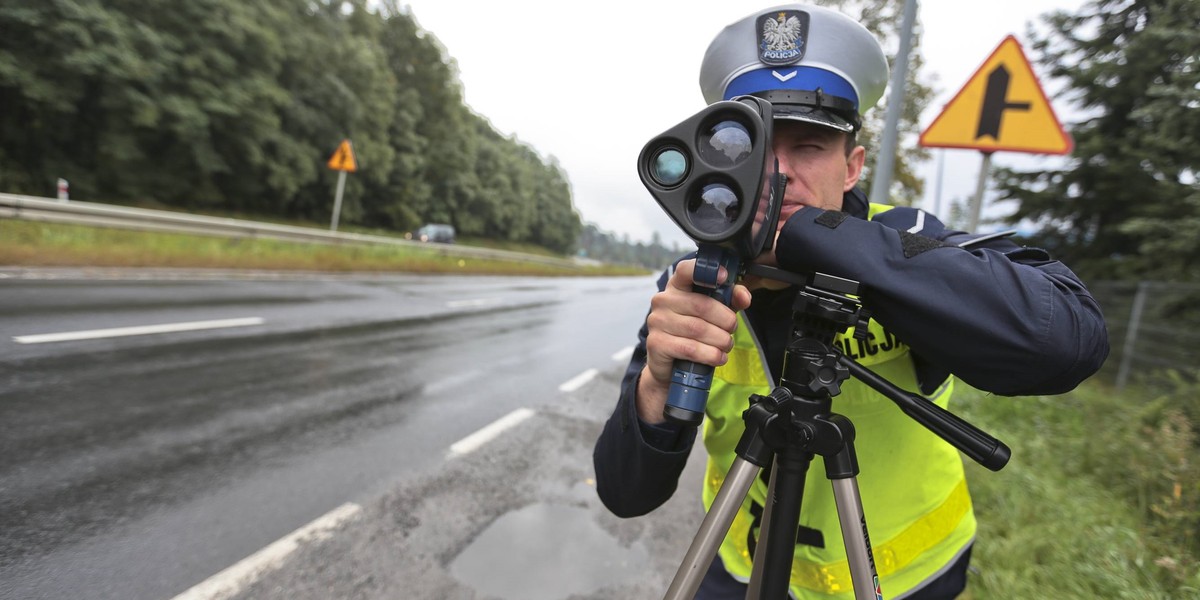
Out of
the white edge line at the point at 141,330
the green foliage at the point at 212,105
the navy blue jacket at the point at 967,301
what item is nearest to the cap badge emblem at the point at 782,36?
the navy blue jacket at the point at 967,301

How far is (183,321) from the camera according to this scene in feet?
20.9

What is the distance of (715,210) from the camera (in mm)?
845

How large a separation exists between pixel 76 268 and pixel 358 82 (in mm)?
24236

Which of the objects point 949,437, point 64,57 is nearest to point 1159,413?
point 949,437

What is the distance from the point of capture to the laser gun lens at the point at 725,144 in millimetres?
834

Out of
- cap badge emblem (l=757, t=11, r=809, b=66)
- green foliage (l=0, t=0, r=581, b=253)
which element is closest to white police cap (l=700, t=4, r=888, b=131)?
cap badge emblem (l=757, t=11, r=809, b=66)

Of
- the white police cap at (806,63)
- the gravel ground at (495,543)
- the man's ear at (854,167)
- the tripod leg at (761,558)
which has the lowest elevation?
the gravel ground at (495,543)

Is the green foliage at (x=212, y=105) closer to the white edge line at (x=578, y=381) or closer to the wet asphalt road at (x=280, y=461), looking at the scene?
the wet asphalt road at (x=280, y=461)

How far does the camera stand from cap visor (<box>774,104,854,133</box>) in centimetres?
109

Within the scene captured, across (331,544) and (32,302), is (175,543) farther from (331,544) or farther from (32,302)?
(32,302)

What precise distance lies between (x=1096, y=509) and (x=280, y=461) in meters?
4.52

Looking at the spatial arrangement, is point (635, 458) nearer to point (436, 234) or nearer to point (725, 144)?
point (725, 144)

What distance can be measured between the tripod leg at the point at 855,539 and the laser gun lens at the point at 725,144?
1.75 ft

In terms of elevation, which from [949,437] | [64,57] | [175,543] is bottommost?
[175,543]
